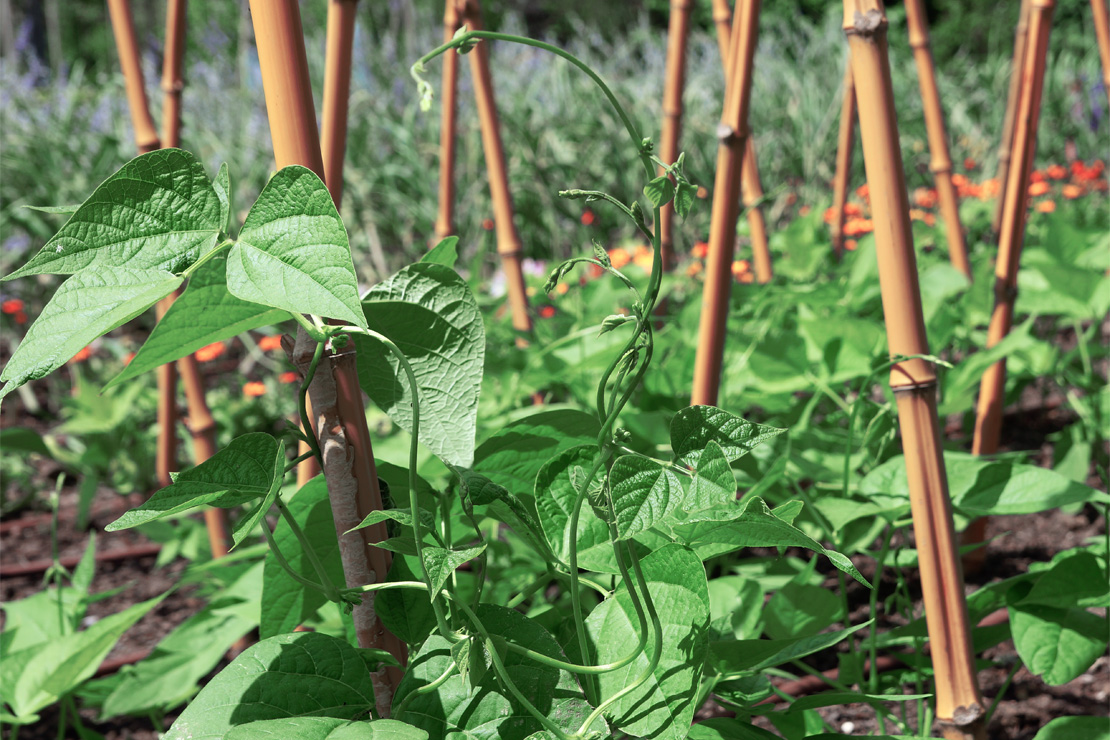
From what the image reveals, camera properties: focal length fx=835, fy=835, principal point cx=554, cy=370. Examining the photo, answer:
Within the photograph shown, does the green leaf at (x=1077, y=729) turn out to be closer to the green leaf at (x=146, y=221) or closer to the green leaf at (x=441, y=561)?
the green leaf at (x=441, y=561)

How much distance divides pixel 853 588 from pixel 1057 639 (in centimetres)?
49

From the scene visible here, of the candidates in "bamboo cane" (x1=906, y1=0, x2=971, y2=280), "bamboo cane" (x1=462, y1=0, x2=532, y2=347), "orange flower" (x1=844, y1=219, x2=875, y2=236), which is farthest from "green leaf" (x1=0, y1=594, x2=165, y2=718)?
"orange flower" (x1=844, y1=219, x2=875, y2=236)

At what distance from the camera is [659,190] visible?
0.36m

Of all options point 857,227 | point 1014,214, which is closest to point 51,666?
point 1014,214

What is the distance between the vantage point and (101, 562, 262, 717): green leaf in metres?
0.81

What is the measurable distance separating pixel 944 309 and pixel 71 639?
108 centimetres

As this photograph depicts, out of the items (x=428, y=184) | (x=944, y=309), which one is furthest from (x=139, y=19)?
(x=944, y=309)

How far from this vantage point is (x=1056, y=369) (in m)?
1.27

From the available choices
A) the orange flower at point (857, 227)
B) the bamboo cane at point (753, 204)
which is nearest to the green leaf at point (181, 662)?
the bamboo cane at point (753, 204)

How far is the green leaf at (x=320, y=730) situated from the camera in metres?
0.33

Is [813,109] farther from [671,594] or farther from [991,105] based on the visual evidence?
[671,594]

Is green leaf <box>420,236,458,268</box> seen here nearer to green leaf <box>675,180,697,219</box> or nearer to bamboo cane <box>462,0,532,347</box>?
green leaf <box>675,180,697,219</box>

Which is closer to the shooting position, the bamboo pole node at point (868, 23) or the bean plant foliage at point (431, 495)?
the bean plant foliage at point (431, 495)

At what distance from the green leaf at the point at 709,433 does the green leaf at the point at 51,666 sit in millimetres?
488
